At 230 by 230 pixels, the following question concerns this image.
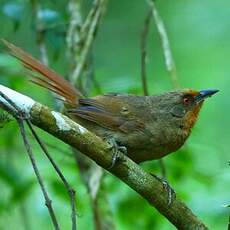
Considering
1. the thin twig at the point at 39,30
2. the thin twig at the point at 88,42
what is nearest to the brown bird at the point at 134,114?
the thin twig at the point at 88,42

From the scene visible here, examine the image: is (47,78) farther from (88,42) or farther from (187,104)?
(187,104)

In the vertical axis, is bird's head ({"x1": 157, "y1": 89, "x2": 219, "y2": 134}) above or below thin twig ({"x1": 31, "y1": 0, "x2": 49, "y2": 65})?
below

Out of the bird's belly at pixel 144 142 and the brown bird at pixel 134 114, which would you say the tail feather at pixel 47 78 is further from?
the bird's belly at pixel 144 142

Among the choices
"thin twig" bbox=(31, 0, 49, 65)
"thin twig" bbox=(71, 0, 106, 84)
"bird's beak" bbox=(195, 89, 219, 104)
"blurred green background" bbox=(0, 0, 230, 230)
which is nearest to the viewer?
"blurred green background" bbox=(0, 0, 230, 230)

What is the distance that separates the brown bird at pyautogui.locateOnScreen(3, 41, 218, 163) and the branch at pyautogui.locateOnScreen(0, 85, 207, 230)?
70cm

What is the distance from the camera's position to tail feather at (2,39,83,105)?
177 inches

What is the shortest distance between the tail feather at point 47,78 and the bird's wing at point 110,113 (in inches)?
2.8

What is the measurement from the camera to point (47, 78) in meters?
4.69

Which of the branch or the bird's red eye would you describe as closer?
the branch

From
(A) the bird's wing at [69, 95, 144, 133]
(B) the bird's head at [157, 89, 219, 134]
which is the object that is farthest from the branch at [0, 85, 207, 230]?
(B) the bird's head at [157, 89, 219, 134]

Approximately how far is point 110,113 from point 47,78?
44 centimetres

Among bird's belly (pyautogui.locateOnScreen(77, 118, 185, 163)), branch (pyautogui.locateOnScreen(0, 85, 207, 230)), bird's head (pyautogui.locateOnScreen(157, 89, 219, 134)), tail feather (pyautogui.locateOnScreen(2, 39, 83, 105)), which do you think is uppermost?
bird's head (pyautogui.locateOnScreen(157, 89, 219, 134))

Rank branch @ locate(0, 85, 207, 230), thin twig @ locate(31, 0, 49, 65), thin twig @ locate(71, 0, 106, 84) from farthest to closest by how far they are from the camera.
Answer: thin twig @ locate(31, 0, 49, 65), thin twig @ locate(71, 0, 106, 84), branch @ locate(0, 85, 207, 230)

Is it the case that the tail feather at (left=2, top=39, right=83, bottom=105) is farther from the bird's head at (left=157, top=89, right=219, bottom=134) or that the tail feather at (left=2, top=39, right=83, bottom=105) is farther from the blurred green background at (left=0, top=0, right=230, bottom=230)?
the bird's head at (left=157, top=89, right=219, bottom=134)
